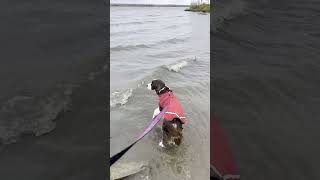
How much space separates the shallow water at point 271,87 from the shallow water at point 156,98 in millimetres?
522

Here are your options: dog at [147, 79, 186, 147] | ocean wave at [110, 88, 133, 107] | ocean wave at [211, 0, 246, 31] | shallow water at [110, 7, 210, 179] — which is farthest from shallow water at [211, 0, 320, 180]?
ocean wave at [110, 88, 133, 107]

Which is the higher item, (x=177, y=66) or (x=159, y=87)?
(x=159, y=87)

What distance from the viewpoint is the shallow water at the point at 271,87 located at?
5.58m

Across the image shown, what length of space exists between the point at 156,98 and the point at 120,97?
34.2 inches

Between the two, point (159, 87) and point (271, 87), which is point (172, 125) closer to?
point (159, 87)

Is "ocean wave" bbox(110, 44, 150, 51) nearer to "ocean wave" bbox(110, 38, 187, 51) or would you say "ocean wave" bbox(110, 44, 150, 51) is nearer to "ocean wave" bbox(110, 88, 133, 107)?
"ocean wave" bbox(110, 38, 187, 51)

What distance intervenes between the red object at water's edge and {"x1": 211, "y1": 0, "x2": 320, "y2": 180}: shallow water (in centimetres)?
13

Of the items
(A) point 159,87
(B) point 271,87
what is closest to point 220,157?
(A) point 159,87
